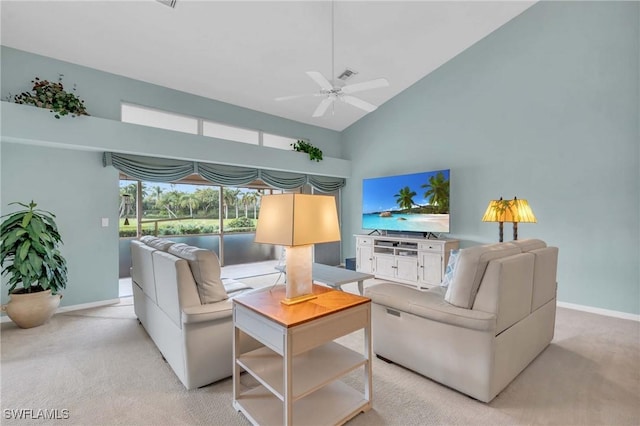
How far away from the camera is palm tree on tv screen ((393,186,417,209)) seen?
4816mm

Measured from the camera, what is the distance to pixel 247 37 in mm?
3455

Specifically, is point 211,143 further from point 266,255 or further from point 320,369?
point 320,369

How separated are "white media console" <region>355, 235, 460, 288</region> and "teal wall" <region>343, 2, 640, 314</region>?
0.58 meters

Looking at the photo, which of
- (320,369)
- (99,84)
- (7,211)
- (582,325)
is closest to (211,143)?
(99,84)

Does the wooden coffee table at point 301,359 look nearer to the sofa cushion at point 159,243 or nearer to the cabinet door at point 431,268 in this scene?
the sofa cushion at point 159,243

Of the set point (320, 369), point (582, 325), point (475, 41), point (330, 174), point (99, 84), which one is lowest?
point (582, 325)

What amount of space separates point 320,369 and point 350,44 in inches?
148

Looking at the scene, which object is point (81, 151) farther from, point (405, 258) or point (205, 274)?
point (405, 258)

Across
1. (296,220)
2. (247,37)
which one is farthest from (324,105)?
(296,220)

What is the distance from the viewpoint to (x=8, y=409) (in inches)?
69.1

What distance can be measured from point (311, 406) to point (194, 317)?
896mm

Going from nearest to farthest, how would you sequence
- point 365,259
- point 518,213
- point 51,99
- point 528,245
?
point 528,245, point 518,213, point 51,99, point 365,259

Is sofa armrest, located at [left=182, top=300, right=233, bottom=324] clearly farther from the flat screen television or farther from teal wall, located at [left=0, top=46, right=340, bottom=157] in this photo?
the flat screen television

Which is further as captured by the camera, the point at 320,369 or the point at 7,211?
the point at 7,211
